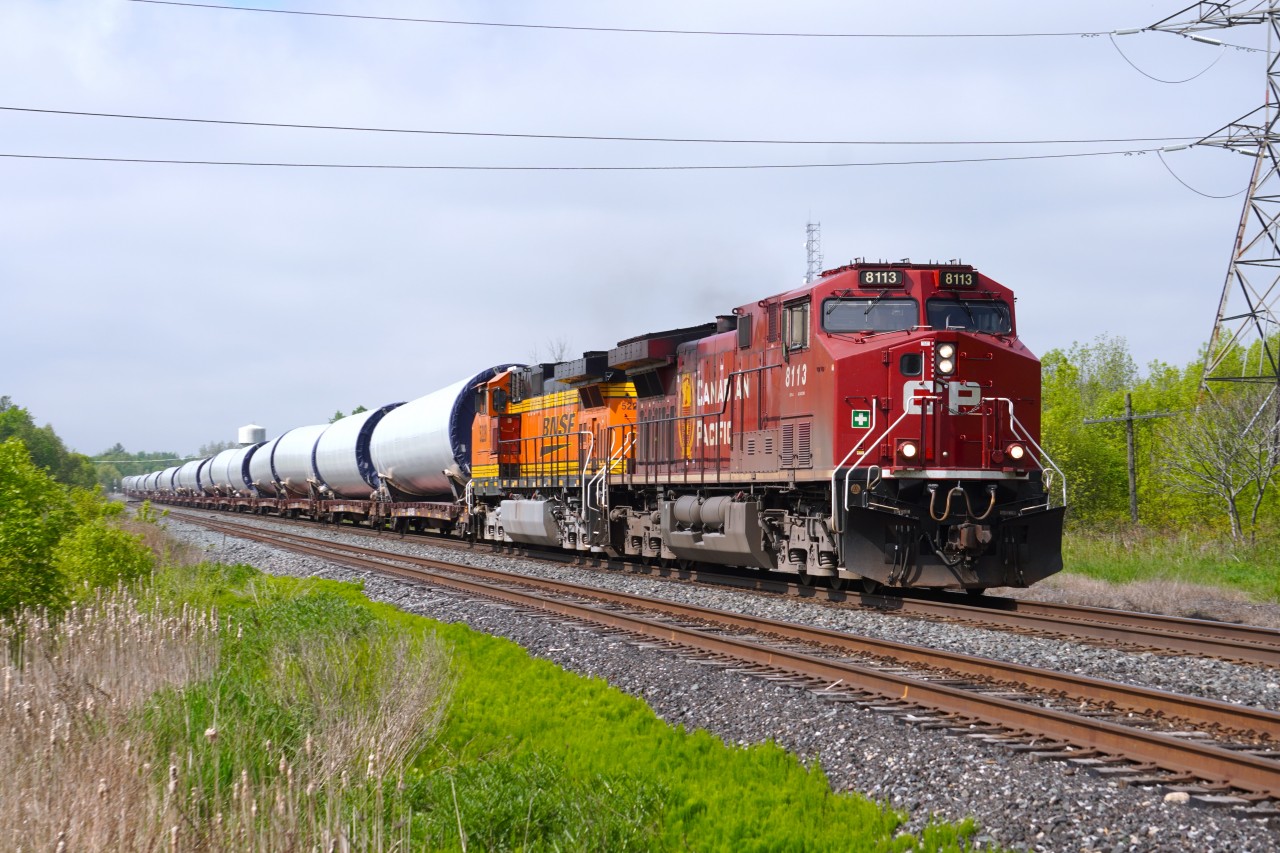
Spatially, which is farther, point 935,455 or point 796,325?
point 796,325

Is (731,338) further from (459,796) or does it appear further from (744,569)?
(459,796)

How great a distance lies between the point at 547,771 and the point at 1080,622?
23.2 feet

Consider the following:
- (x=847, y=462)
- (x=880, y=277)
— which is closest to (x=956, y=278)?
(x=880, y=277)

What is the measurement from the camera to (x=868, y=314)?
41.4 ft

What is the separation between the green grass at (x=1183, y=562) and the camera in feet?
50.0

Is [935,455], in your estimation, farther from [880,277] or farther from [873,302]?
[880,277]

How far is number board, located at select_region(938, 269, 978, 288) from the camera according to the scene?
497 inches

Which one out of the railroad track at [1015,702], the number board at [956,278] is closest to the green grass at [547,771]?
the railroad track at [1015,702]

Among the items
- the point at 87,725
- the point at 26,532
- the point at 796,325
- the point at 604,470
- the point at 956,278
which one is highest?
the point at 956,278

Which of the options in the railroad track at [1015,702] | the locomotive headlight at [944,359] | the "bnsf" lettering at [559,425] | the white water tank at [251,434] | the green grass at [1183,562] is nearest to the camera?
the railroad track at [1015,702]

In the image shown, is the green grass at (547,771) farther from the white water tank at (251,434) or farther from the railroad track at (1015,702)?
the white water tank at (251,434)

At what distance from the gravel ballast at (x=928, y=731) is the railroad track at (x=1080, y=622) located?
17.8 inches

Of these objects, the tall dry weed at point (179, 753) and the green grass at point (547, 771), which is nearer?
the tall dry weed at point (179, 753)

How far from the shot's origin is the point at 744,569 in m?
17.1
